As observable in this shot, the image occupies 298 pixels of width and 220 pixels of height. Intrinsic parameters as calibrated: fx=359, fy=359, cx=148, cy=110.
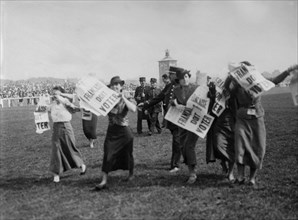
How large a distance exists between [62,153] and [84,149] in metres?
3.96

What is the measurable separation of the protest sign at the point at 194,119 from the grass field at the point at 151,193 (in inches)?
46.0

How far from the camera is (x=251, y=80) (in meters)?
7.20

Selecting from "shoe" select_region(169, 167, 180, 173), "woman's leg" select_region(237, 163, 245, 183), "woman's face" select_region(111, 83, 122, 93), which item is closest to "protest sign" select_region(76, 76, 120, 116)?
"woman's face" select_region(111, 83, 122, 93)

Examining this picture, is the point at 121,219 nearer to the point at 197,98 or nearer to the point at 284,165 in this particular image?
the point at 197,98

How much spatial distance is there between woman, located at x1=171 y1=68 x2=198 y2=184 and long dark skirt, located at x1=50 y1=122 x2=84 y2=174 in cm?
262

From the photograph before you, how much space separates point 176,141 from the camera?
911 centimetres

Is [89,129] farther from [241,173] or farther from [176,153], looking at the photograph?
[241,173]

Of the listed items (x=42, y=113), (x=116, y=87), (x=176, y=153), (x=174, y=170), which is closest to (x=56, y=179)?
(x=42, y=113)

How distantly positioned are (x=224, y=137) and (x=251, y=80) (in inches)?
57.7

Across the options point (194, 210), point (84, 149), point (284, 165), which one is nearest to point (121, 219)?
point (194, 210)

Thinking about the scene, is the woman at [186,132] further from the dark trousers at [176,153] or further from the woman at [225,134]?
the dark trousers at [176,153]

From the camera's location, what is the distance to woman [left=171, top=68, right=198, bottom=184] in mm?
7824

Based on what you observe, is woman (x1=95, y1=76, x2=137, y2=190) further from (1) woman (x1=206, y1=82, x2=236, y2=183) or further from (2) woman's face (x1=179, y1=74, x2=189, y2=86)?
(1) woman (x1=206, y1=82, x2=236, y2=183)

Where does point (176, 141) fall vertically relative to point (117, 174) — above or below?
above
